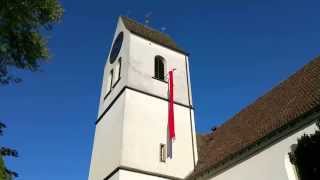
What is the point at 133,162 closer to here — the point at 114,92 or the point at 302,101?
the point at 114,92

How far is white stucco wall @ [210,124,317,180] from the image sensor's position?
40.0 feet

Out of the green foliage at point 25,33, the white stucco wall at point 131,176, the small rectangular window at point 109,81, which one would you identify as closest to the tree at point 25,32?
the green foliage at point 25,33

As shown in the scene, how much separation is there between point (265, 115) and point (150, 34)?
36.1ft

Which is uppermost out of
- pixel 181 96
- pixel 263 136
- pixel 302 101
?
pixel 181 96

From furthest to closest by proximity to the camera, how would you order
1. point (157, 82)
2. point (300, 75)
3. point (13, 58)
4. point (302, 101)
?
1. point (157, 82)
2. point (300, 75)
3. point (302, 101)
4. point (13, 58)

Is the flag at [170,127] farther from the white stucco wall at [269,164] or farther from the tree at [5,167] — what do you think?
the tree at [5,167]

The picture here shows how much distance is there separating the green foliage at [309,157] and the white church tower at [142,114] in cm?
905

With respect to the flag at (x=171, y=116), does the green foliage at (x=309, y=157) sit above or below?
below

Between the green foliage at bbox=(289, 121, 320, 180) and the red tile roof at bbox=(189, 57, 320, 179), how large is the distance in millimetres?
2934

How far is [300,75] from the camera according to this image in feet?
54.6

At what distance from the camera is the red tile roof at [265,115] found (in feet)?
44.4

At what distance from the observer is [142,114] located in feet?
62.8

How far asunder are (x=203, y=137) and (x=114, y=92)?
5746mm

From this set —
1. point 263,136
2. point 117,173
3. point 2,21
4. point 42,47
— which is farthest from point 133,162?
point 2,21
